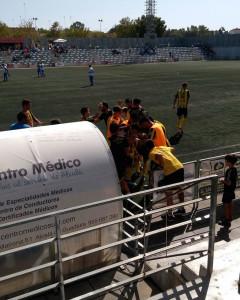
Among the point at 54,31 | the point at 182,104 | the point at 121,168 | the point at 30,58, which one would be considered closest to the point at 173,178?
the point at 121,168

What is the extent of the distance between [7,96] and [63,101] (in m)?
4.28

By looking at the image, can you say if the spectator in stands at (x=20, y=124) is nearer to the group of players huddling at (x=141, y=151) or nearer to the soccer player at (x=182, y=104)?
the group of players huddling at (x=141, y=151)

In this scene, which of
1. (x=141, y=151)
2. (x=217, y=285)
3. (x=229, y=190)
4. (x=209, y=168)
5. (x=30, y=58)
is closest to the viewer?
(x=217, y=285)

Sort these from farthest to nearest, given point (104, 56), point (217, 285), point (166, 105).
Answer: point (104, 56) < point (166, 105) < point (217, 285)

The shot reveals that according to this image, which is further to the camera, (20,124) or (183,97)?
(183,97)

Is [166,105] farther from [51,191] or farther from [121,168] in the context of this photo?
[51,191]

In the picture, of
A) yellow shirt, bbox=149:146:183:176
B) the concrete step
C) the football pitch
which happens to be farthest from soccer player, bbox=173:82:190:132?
the concrete step

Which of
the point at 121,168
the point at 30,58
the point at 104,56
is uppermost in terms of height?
the point at 104,56

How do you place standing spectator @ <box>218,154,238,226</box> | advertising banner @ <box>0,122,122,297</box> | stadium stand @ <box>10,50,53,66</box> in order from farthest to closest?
stadium stand @ <box>10,50,53,66</box> → standing spectator @ <box>218,154,238,226</box> → advertising banner @ <box>0,122,122,297</box>

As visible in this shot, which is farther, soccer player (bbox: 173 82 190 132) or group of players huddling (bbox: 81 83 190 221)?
soccer player (bbox: 173 82 190 132)

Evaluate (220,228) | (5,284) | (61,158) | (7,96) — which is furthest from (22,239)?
(7,96)

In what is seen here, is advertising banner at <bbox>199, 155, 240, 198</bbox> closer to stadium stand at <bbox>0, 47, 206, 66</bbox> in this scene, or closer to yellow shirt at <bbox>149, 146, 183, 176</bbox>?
yellow shirt at <bbox>149, 146, 183, 176</bbox>

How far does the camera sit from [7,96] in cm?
2194

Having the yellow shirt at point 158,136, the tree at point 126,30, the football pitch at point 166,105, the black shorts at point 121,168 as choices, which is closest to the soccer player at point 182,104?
the football pitch at point 166,105
